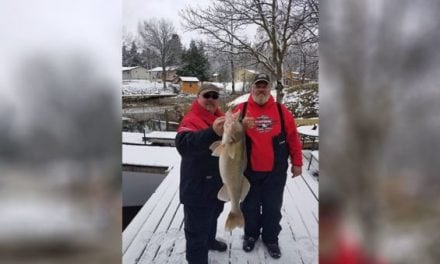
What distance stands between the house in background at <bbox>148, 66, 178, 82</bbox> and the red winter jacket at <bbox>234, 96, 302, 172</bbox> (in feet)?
0.81

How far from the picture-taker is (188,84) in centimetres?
116

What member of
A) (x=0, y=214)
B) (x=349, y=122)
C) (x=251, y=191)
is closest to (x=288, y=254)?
(x=251, y=191)

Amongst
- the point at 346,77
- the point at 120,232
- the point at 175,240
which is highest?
the point at 346,77

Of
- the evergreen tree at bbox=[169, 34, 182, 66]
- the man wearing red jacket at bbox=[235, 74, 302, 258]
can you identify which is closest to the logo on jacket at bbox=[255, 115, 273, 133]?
the man wearing red jacket at bbox=[235, 74, 302, 258]

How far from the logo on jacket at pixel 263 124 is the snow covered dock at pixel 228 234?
0.19m

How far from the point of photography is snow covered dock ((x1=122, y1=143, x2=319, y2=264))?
1.25m

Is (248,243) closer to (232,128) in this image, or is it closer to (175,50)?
(232,128)

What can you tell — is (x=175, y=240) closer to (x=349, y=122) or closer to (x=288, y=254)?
(x=288, y=254)

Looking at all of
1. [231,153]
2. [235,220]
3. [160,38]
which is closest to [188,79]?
[160,38]

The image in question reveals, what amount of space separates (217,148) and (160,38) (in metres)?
0.42

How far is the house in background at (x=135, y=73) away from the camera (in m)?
1.12

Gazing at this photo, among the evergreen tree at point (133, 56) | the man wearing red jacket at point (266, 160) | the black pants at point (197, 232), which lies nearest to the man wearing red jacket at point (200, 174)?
the black pants at point (197, 232)

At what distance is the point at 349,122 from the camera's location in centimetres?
91

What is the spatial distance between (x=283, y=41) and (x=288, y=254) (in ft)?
2.46
